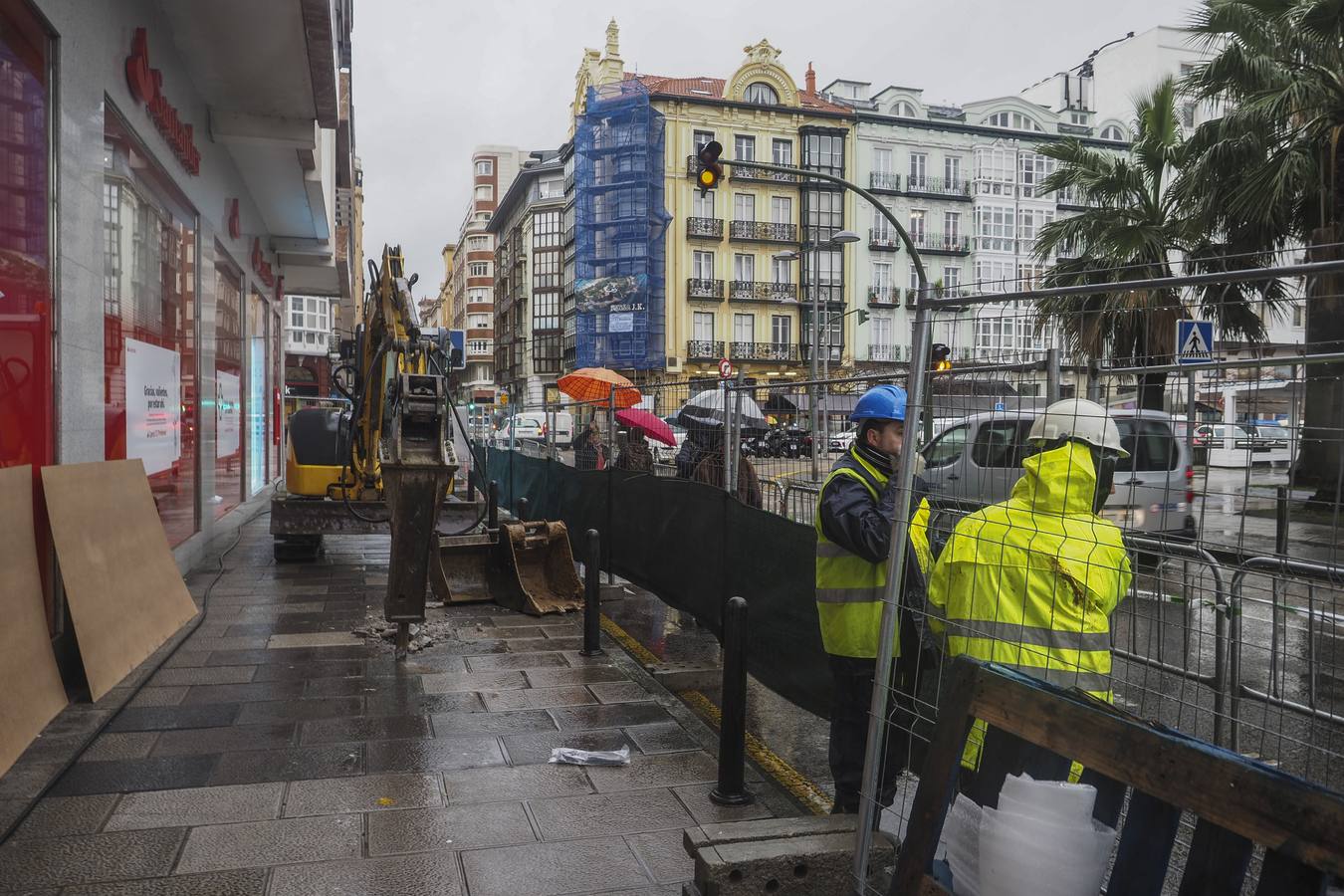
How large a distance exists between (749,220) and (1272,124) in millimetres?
43009

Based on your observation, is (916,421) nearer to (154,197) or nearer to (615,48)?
(154,197)

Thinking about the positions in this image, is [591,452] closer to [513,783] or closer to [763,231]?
[513,783]

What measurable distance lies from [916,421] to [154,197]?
871 cm

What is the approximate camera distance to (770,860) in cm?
320

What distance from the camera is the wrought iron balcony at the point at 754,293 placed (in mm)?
55688

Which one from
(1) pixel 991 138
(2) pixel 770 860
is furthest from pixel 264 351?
(1) pixel 991 138

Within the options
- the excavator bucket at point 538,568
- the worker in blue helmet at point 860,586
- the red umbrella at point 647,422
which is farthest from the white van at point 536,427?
the worker in blue helmet at point 860,586

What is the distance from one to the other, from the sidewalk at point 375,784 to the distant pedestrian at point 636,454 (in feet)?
7.80

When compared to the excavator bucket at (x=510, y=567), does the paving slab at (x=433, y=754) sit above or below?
below

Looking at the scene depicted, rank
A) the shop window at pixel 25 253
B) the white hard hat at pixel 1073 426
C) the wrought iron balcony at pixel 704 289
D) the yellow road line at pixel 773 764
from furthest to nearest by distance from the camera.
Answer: the wrought iron balcony at pixel 704 289, the shop window at pixel 25 253, the yellow road line at pixel 773 764, the white hard hat at pixel 1073 426

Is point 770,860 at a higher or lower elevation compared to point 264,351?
lower

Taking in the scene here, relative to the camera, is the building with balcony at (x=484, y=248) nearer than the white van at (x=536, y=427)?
No

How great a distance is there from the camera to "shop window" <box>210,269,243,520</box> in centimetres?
1305

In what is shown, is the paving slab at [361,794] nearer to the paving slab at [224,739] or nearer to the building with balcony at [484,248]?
the paving slab at [224,739]
